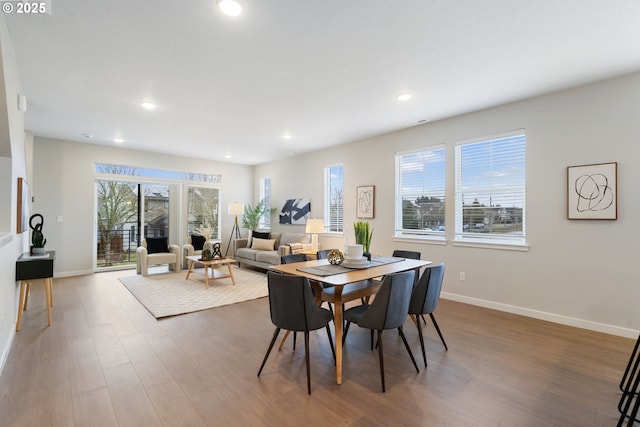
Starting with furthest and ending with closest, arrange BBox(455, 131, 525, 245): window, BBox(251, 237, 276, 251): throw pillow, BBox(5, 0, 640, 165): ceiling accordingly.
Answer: BBox(251, 237, 276, 251): throw pillow
BBox(455, 131, 525, 245): window
BBox(5, 0, 640, 165): ceiling

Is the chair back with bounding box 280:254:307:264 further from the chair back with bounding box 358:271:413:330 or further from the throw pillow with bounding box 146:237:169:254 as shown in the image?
the throw pillow with bounding box 146:237:169:254

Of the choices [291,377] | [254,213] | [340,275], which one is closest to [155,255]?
[254,213]

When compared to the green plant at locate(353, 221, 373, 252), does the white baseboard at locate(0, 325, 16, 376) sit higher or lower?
lower

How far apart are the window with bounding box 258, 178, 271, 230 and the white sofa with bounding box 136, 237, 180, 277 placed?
2554 mm

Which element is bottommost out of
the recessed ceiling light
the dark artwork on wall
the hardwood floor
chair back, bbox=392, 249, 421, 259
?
the hardwood floor

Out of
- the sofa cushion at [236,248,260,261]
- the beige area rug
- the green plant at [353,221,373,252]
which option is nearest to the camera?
the green plant at [353,221,373,252]

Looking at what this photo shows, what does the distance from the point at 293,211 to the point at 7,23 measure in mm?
5493

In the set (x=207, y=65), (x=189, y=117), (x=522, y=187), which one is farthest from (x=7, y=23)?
(x=522, y=187)

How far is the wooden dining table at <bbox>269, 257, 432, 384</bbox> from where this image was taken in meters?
2.33

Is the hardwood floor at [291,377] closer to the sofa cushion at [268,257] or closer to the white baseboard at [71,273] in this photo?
the sofa cushion at [268,257]

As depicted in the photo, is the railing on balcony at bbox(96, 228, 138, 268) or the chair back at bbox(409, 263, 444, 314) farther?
the railing on balcony at bbox(96, 228, 138, 268)

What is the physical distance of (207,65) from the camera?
293 centimetres

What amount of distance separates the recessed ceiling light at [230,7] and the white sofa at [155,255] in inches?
211

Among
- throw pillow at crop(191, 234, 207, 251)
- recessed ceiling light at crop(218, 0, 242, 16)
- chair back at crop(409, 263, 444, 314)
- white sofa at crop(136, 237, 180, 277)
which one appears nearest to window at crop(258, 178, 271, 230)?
throw pillow at crop(191, 234, 207, 251)
